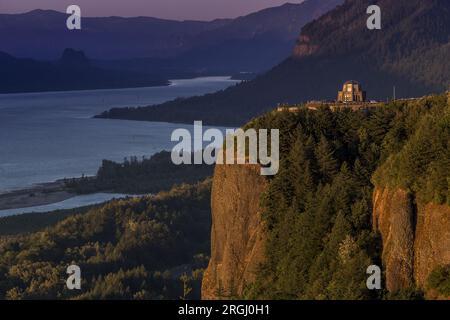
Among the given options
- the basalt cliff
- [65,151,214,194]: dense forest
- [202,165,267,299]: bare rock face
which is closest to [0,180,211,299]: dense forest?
[202,165,267,299]: bare rock face

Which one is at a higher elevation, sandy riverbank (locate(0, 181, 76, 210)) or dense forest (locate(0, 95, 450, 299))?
dense forest (locate(0, 95, 450, 299))

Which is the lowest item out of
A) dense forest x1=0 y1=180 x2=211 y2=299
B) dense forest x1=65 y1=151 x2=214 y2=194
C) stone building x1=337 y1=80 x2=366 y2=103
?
dense forest x1=0 y1=180 x2=211 y2=299

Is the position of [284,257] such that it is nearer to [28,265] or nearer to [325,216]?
[325,216]

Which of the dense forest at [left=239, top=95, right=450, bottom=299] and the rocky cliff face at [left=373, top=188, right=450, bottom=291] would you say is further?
the dense forest at [left=239, top=95, right=450, bottom=299]

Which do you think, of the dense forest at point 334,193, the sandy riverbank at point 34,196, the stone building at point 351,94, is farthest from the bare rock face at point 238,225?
the sandy riverbank at point 34,196

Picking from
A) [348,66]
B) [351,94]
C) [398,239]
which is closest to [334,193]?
[398,239]

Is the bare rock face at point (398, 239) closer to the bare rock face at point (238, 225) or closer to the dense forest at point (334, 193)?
the dense forest at point (334, 193)

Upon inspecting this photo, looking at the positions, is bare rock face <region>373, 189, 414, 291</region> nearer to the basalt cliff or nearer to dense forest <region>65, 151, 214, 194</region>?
the basalt cliff
